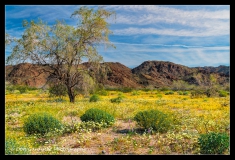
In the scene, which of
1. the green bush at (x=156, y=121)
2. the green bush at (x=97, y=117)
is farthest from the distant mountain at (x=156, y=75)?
the green bush at (x=156, y=121)

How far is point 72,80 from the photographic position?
24.3 metres

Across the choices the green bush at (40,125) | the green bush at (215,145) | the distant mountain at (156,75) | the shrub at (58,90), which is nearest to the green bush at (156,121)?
the green bush at (215,145)

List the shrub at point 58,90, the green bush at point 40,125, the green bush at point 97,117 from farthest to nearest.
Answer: the shrub at point 58,90 < the green bush at point 97,117 < the green bush at point 40,125

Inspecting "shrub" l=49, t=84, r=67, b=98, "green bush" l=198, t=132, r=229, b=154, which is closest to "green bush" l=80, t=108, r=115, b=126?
"green bush" l=198, t=132, r=229, b=154

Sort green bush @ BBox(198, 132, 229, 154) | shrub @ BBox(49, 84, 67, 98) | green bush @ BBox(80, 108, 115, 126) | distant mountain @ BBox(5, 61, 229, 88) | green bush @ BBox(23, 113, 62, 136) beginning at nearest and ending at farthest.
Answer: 1. green bush @ BBox(198, 132, 229, 154)
2. green bush @ BBox(23, 113, 62, 136)
3. green bush @ BBox(80, 108, 115, 126)
4. shrub @ BBox(49, 84, 67, 98)
5. distant mountain @ BBox(5, 61, 229, 88)

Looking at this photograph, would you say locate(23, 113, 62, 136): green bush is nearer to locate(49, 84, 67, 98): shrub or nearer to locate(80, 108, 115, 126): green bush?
locate(80, 108, 115, 126): green bush

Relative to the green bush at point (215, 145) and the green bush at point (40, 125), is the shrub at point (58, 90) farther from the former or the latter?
the green bush at point (215, 145)

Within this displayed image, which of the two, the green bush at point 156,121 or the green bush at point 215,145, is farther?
the green bush at point 156,121

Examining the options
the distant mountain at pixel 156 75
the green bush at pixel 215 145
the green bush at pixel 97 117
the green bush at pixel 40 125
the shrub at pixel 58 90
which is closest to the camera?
the green bush at pixel 215 145

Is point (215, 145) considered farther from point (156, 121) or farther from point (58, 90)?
point (58, 90)

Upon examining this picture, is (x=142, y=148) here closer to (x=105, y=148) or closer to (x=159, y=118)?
(x=105, y=148)

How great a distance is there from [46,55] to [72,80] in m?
3.22
